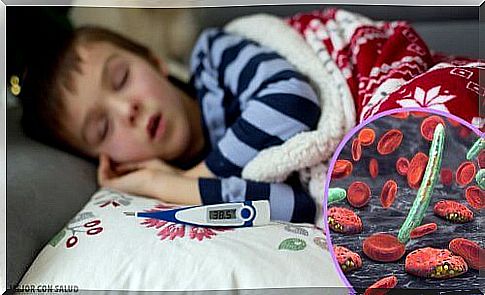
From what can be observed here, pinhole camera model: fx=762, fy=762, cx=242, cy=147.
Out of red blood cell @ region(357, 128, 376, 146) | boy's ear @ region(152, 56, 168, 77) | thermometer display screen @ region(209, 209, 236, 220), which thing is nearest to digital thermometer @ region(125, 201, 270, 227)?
thermometer display screen @ region(209, 209, 236, 220)

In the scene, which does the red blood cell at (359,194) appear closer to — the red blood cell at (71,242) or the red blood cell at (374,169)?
the red blood cell at (374,169)

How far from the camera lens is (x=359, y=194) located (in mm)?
479

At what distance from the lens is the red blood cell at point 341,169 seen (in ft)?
1.59

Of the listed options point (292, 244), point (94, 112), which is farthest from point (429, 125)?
point (94, 112)

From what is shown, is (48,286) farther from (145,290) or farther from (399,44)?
(399,44)

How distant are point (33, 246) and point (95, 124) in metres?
0.18

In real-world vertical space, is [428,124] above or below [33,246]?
above

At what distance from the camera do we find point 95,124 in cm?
70

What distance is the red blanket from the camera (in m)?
0.48

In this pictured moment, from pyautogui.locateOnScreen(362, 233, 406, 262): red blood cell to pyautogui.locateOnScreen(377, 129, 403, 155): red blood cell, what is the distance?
2.1 inches

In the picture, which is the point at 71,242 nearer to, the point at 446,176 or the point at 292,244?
the point at 292,244

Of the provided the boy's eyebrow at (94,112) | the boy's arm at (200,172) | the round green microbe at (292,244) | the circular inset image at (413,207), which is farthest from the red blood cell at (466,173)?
the boy's eyebrow at (94,112)

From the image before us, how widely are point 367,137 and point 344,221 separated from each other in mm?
55

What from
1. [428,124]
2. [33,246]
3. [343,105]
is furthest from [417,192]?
[33,246]
